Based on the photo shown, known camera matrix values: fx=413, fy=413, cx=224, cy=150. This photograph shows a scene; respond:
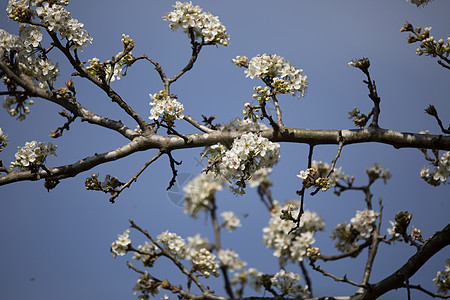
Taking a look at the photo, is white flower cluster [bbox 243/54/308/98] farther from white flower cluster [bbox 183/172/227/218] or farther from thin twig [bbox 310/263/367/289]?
white flower cluster [bbox 183/172/227/218]

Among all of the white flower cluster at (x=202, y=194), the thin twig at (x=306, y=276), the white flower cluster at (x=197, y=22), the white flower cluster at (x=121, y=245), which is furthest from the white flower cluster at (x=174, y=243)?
the white flower cluster at (x=197, y=22)

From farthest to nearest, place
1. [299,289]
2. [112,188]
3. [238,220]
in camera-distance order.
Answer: [238,220] → [299,289] → [112,188]

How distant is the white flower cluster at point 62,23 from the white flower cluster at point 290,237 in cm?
417

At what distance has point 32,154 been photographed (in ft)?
15.1

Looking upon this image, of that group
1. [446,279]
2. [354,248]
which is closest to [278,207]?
[354,248]

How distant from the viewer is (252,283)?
7.11 meters

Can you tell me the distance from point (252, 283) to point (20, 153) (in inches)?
171

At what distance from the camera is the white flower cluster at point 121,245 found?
6215 millimetres

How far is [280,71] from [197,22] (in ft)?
3.84

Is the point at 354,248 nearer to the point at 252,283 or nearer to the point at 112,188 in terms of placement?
the point at 252,283

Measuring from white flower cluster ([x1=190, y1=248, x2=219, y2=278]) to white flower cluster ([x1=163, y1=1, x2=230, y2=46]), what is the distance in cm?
327

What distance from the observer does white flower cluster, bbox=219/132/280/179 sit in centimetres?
430

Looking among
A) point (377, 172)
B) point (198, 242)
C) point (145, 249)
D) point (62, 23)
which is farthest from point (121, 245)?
point (377, 172)

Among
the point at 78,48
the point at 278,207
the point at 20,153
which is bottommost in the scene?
the point at 20,153
